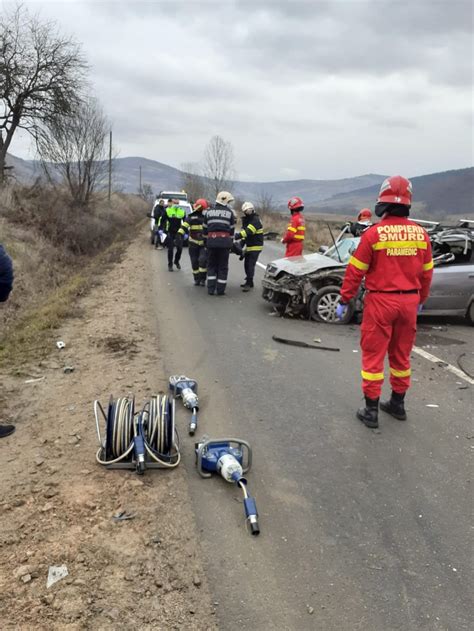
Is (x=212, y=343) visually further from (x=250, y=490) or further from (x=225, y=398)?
(x=250, y=490)

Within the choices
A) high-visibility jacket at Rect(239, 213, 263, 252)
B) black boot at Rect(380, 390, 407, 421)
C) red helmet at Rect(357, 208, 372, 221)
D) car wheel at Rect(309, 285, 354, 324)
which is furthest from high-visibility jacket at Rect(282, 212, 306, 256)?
black boot at Rect(380, 390, 407, 421)

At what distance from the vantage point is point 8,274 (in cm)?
409

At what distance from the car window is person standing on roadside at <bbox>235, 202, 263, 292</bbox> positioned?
5.82 feet

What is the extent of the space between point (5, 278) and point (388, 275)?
10.7 feet

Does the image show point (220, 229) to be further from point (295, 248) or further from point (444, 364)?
point (444, 364)

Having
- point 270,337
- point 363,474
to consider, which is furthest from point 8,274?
point 270,337

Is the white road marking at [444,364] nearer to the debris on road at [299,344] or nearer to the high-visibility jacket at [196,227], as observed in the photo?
the debris on road at [299,344]

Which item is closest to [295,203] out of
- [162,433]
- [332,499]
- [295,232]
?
[295,232]

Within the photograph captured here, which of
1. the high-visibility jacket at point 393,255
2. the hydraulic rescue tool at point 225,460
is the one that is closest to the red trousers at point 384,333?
the high-visibility jacket at point 393,255

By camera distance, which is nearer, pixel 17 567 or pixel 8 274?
pixel 17 567

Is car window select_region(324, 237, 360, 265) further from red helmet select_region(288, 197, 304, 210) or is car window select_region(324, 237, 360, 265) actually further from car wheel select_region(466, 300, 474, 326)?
car wheel select_region(466, 300, 474, 326)

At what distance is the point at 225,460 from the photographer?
350cm

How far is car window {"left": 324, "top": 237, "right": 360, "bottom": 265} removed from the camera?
859cm

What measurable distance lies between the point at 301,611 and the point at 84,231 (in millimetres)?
21361
